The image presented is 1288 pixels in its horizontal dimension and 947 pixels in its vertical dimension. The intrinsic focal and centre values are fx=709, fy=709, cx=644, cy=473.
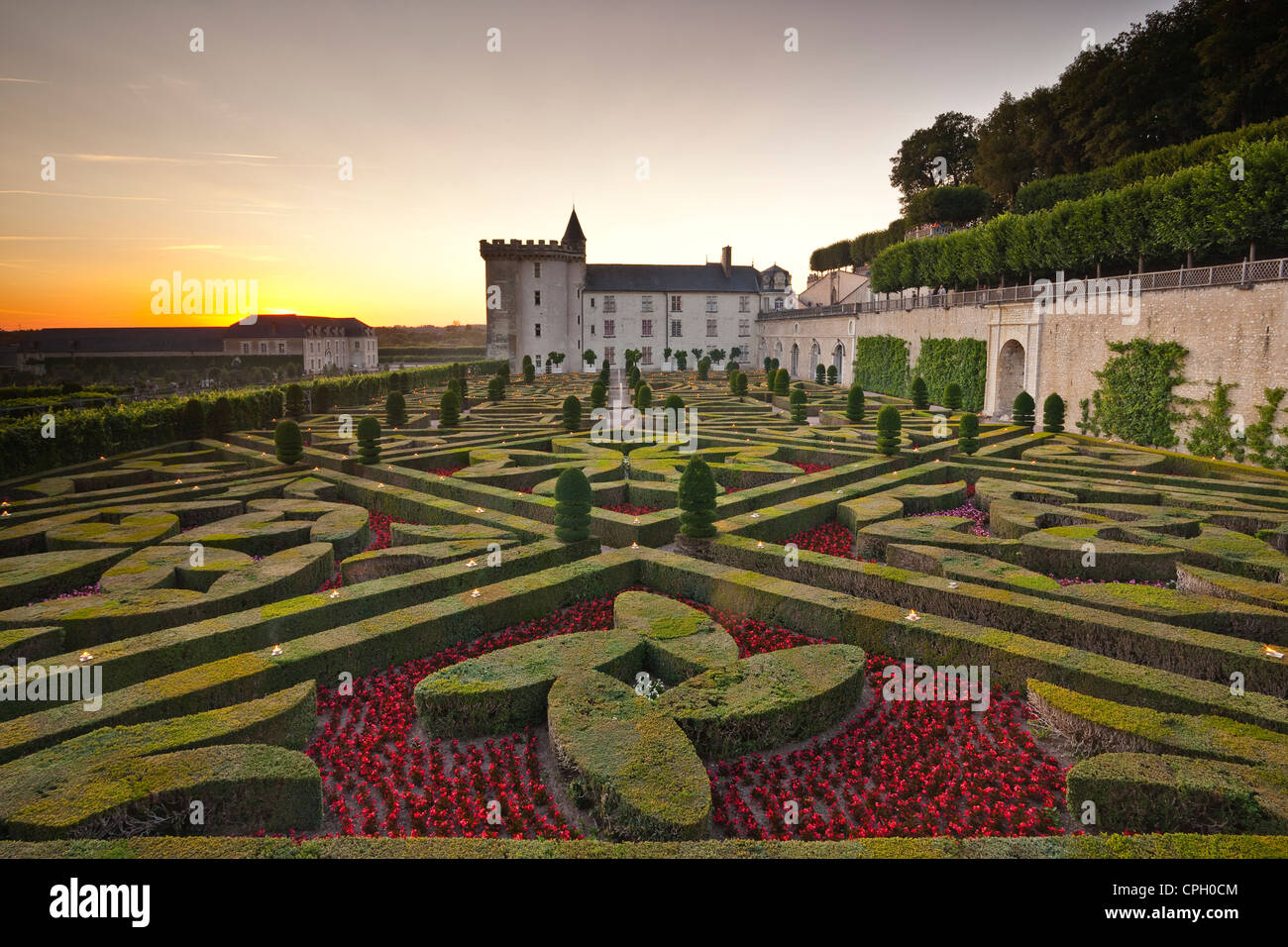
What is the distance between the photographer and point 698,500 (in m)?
12.0

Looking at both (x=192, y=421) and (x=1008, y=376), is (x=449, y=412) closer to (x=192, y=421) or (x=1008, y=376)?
(x=192, y=421)

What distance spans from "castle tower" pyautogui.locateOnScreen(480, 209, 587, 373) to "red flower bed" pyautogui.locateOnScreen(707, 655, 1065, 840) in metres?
58.1

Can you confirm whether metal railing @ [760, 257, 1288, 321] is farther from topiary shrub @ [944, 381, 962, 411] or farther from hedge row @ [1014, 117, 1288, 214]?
topiary shrub @ [944, 381, 962, 411]

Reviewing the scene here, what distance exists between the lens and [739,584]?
32.6 feet

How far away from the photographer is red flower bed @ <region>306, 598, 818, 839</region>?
5754mm

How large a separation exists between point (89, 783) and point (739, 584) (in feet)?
23.7

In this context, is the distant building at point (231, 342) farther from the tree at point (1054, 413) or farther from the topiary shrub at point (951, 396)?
the tree at point (1054, 413)

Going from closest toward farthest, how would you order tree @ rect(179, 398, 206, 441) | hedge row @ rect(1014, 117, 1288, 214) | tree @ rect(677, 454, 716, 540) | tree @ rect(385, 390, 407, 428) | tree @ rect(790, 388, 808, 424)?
tree @ rect(677, 454, 716, 540) < tree @ rect(179, 398, 206, 441) < tree @ rect(790, 388, 808, 424) < tree @ rect(385, 390, 407, 428) < hedge row @ rect(1014, 117, 1288, 214)

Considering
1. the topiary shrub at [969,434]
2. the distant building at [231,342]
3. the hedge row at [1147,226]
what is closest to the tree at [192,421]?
the topiary shrub at [969,434]

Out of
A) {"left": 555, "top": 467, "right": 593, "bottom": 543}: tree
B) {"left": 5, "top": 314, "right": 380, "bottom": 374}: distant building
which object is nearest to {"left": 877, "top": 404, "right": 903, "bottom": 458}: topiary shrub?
{"left": 555, "top": 467, "right": 593, "bottom": 543}: tree

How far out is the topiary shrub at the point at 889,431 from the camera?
60.4 ft

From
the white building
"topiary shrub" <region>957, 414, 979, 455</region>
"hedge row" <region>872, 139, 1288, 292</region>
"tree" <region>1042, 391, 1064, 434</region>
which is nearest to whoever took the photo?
"topiary shrub" <region>957, 414, 979, 455</region>
